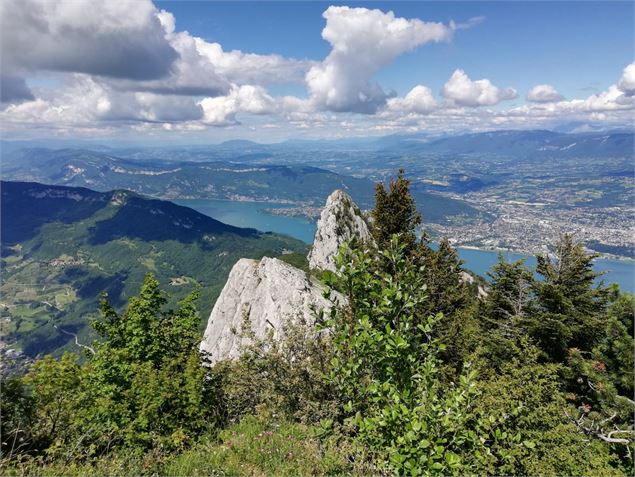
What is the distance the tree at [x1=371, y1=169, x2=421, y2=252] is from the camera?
2833 cm

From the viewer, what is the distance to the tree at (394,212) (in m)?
28.3

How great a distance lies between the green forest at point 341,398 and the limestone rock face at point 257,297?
19163mm

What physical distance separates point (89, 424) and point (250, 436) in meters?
5.72

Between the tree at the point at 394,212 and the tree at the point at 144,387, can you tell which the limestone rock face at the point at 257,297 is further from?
the tree at the point at 144,387

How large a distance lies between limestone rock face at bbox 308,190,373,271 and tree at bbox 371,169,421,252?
77.6ft

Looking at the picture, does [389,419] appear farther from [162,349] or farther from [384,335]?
[162,349]

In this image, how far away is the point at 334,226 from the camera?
180 ft

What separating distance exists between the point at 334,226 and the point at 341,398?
45.1 m

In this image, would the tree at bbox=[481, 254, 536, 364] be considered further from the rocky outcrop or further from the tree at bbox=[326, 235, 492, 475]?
the tree at bbox=[326, 235, 492, 475]

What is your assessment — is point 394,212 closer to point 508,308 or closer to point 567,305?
point 508,308

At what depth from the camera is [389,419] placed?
4641 millimetres

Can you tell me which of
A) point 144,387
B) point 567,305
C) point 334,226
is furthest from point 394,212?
point 334,226

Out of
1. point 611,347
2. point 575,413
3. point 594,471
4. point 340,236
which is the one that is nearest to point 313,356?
point 594,471

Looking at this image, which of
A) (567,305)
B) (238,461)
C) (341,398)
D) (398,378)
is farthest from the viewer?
(567,305)
